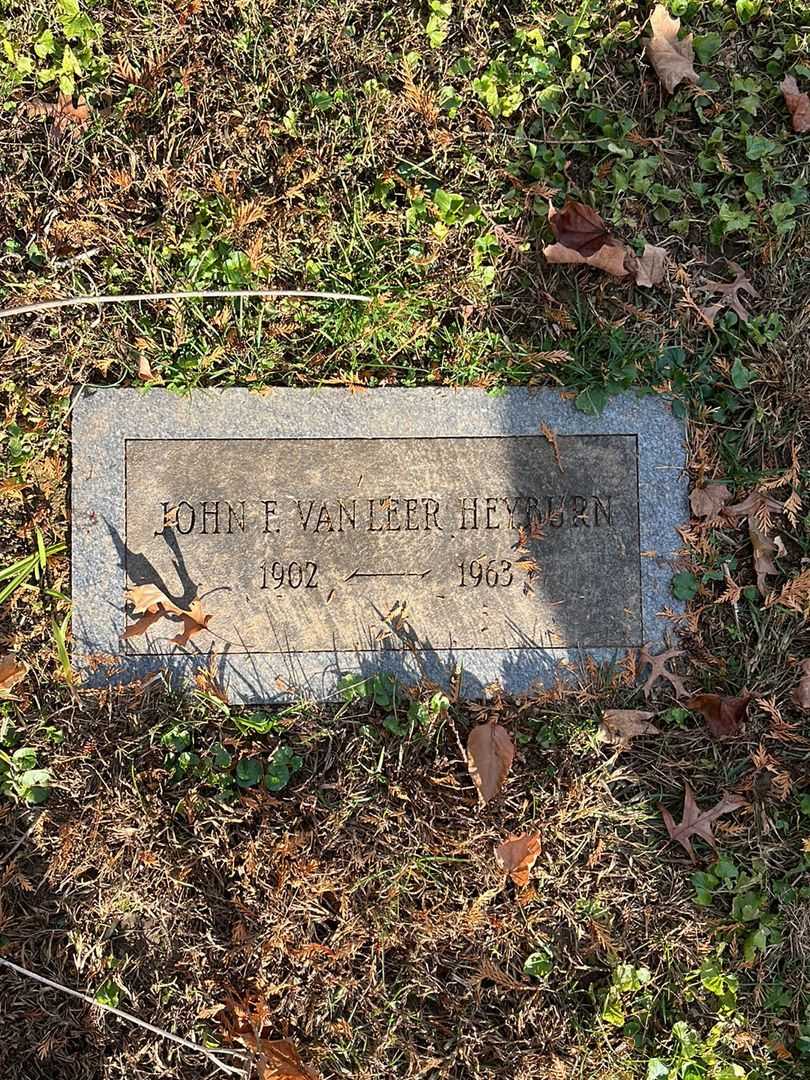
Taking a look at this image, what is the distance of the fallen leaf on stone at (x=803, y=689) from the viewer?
254 centimetres

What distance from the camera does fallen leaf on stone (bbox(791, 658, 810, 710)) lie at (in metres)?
2.54

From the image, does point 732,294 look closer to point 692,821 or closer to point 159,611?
point 692,821

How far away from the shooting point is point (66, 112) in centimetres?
260

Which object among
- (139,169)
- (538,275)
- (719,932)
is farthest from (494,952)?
(139,169)

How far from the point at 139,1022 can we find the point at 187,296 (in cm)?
223

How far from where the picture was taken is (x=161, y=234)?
258 cm

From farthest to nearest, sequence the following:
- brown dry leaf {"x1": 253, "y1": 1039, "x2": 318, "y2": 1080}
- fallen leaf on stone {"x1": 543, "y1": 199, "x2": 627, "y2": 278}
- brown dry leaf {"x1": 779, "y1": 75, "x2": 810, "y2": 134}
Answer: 1. brown dry leaf {"x1": 779, "y1": 75, "x2": 810, "y2": 134}
2. fallen leaf on stone {"x1": 543, "y1": 199, "x2": 627, "y2": 278}
3. brown dry leaf {"x1": 253, "y1": 1039, "x2": 318, "y2": 1080}

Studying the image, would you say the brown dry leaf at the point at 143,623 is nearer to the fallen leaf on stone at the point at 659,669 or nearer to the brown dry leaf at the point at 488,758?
the brown dry leaf at the point at 488,758

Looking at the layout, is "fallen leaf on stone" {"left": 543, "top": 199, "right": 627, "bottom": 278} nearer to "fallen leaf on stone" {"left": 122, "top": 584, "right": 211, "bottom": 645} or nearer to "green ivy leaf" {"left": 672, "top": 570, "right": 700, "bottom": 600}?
"green ivy leaf" {"left": 672, "top": 570, "right": 700, "bottom": 600}

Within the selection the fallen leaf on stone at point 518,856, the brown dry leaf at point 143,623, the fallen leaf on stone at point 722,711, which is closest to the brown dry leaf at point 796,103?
the fallen leaf on stone at point 722,711

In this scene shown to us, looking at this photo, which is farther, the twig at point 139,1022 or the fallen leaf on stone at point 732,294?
the fallen leaf on stone at point 732,294

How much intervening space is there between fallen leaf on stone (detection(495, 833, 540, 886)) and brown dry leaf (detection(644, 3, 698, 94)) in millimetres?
2477

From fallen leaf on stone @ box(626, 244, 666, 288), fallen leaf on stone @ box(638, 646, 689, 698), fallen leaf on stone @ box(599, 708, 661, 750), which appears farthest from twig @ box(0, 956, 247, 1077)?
fallen leaf on stone @ box(626, 244, 666, 288)

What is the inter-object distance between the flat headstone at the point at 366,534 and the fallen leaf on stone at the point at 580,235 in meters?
0.46
